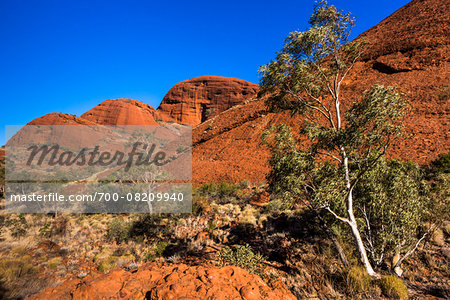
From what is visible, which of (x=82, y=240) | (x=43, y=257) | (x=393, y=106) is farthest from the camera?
(x=82, y=240)

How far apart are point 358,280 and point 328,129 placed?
13.6ft

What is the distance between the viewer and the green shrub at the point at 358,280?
500 cm

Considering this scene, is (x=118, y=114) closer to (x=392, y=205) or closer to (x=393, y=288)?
(x=392, y=205)

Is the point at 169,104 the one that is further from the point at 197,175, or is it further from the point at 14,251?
the point at 14,251

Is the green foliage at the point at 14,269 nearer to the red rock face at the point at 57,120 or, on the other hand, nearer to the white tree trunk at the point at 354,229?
the white tree trunk at the point at 354,229

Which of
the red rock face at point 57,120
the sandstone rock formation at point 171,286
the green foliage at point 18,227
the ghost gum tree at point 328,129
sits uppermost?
the red rock face at point 57,120

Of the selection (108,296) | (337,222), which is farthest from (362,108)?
(108,296)

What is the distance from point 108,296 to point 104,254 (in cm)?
555

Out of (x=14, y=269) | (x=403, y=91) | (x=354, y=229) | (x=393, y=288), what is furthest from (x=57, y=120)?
(x=403, y=91)

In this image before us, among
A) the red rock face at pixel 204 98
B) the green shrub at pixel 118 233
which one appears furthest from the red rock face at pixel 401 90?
the red rock face at pixel 204 98

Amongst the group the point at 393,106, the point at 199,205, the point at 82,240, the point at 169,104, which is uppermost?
the point at 169,104

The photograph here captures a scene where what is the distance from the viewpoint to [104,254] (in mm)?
8164

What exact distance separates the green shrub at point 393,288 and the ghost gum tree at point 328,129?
402 millimetres

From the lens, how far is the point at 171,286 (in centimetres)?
383
